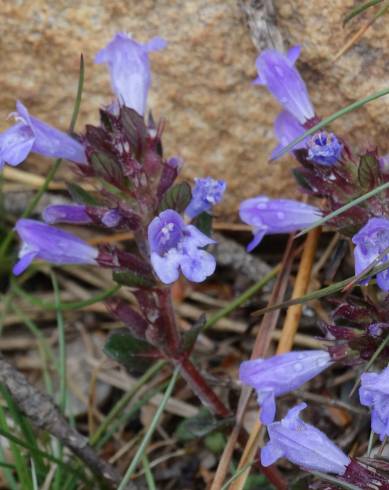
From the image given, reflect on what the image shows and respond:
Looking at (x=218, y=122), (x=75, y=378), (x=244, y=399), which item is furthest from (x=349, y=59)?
(x=75, y=378)

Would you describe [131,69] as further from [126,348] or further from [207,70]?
[126,348]

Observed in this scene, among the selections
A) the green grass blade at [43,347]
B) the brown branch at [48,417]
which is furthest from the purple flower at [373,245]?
the green grass blade at [43,347]

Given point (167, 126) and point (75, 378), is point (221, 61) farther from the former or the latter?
point (75, 378)

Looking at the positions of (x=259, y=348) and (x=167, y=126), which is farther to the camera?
(x=167, y=126)

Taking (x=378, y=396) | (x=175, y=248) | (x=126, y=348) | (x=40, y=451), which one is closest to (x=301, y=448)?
(x=378, y=396)

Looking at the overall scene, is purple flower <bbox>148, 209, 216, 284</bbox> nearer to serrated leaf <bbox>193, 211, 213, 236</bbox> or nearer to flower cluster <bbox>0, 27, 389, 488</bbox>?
A: flower cluster <bbox>0, 27, 389, 488</bbox>

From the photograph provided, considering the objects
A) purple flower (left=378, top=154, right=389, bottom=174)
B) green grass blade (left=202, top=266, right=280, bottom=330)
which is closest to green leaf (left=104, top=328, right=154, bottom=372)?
green grass blade (left=202, top=266, right=280, bottom=330)
